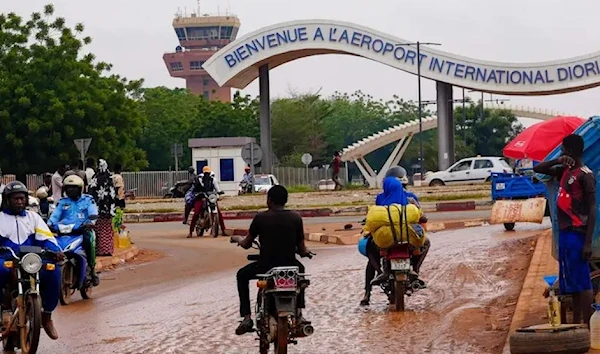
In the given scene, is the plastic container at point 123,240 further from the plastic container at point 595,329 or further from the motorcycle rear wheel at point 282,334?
the plastic container at point 595,329

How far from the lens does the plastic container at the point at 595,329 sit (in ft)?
31.1

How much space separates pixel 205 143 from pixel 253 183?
6.86 meters

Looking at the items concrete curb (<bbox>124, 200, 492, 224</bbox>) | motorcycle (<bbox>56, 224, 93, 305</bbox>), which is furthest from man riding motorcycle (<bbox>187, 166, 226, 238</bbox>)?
motorcycle (<bbox>56, 224, 93, 305</bbox>)

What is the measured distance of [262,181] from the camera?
57.1 m

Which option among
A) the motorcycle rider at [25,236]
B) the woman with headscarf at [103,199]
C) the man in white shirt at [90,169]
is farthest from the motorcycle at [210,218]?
the motorcycle rider at [25,236]

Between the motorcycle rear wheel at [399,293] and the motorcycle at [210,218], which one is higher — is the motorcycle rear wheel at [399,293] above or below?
below

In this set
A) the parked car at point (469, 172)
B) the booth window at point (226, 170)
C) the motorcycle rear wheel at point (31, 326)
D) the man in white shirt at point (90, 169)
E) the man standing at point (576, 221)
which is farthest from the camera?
the booth window at point (226, 170)

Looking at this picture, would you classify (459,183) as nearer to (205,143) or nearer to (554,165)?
(205,143)

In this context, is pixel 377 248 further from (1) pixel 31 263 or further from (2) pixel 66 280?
(1) pixel 31 263

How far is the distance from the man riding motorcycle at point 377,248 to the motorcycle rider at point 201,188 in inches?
527

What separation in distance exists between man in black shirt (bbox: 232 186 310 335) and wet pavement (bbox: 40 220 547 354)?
0.66m

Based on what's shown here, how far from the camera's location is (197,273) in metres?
19.4

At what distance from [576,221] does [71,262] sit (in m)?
7.07

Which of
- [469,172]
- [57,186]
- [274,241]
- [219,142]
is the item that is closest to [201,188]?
[57,186]
